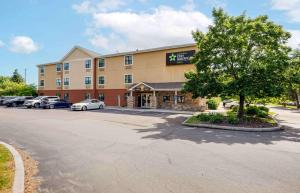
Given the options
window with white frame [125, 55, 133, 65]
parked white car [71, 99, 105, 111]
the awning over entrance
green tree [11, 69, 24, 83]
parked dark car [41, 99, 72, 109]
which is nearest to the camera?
the awning over entrance

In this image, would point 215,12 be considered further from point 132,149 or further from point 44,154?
point 44,154

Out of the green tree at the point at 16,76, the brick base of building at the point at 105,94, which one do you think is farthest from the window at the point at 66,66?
the green tree at the point at 16,76

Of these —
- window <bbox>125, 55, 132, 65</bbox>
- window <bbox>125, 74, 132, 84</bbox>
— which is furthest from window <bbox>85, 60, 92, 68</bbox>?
window <bbox>125, 74, 132, 84</bbox>

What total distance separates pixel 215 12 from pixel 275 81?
23.3 ft

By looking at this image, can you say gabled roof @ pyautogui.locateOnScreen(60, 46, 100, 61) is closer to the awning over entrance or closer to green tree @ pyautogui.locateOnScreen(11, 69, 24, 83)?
the awning over entrance

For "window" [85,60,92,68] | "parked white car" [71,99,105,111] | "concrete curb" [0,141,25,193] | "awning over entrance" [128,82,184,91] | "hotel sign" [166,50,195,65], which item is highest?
"window" [85,60,92,68]

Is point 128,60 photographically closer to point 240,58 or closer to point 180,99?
point 180,99

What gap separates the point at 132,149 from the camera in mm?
8922

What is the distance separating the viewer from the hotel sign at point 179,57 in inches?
1150

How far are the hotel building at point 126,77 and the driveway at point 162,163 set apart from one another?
18.2m

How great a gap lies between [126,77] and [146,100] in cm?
531

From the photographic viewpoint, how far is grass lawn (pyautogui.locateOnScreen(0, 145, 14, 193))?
4957 millimetres

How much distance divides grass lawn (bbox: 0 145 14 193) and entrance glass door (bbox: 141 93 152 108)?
25528mm

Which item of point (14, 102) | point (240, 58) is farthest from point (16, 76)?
point (240, 58)
